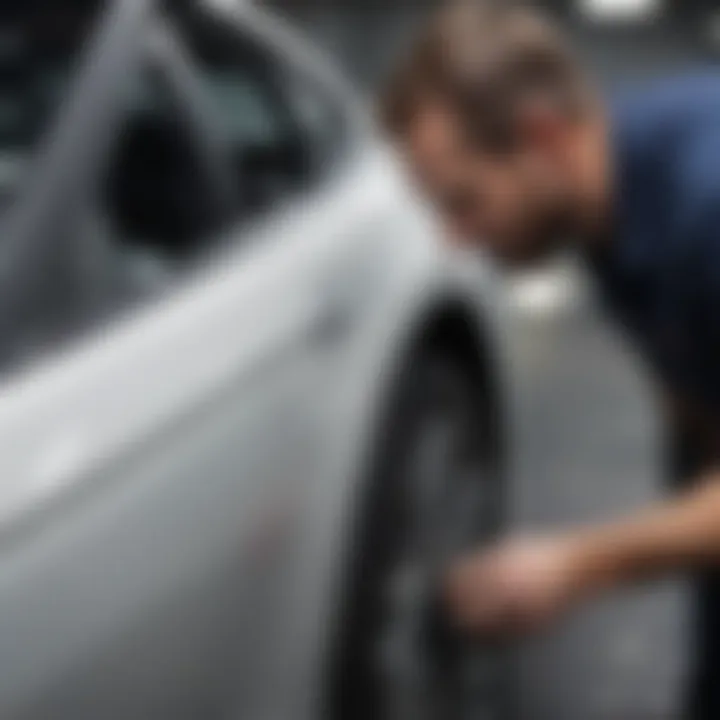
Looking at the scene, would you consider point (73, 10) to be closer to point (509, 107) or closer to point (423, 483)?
point (509, 107)

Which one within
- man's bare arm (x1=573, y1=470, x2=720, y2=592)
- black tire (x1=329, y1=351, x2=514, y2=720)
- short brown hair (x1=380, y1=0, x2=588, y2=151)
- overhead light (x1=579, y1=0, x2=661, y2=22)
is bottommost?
overhead light (x1=579, y1=0, x2=661, y2=22)

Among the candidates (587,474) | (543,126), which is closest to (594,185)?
(543,126)

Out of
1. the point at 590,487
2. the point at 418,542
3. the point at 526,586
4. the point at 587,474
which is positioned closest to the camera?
the point at 526,586

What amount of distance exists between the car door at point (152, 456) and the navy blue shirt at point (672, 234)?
448mm

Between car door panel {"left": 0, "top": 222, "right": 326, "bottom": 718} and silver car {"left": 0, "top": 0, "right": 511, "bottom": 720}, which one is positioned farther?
silver car {"left": 0, "top": 0, "right": 511, "bottom": 720}

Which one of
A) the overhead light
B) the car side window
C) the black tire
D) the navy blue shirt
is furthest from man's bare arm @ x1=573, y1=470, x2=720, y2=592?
the overhead light

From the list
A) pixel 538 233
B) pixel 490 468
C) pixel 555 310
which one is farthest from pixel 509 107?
pixel 555 310

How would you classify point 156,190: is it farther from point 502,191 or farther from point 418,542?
point 418,542

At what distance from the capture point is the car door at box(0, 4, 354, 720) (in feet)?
7.27

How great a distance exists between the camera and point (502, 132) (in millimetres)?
2811

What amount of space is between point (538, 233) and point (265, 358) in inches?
15.5

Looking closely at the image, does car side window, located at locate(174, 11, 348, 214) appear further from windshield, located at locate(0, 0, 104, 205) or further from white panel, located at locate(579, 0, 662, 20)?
white panel, located at locate(579, 0, 662, 20)

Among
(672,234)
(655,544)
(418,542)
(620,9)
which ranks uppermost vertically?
(672,234)

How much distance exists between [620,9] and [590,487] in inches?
497
